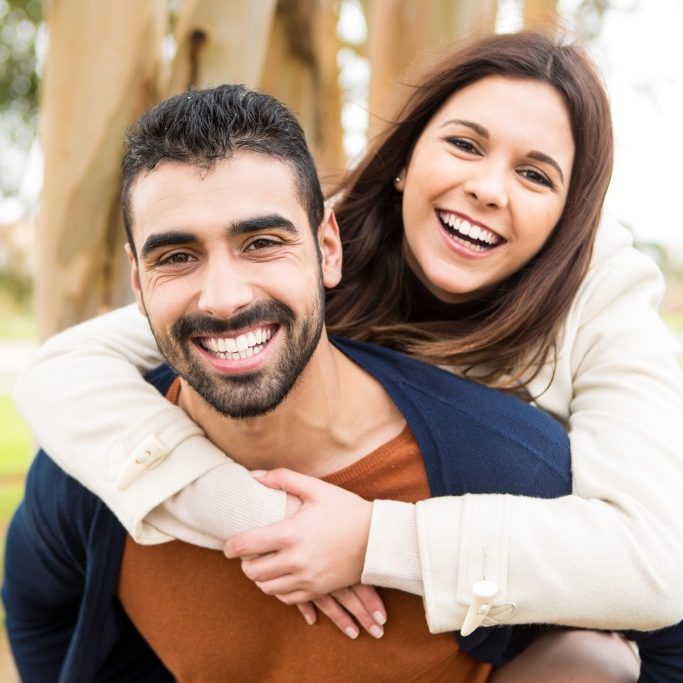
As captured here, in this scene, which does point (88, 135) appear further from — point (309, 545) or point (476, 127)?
point (309, 545)

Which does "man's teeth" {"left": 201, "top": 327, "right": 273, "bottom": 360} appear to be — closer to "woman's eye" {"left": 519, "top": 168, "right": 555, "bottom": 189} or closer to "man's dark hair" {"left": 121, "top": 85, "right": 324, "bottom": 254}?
"man's dark hair" {"left": 121, "top": 85, "right": 324, "bottom": 254}

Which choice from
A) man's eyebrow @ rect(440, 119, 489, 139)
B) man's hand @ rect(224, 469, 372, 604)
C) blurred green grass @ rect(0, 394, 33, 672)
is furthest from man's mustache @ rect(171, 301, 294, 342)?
blurred green grass @ rect(0, 394, 33, 672)

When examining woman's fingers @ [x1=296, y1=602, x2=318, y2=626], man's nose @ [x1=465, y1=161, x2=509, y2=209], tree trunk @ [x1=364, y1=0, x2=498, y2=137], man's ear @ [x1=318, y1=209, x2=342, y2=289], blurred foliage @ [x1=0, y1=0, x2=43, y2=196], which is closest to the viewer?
woman's fingers @ [x1=296, y1=602, x2=318, y2=626]

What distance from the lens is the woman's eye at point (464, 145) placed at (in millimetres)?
2258

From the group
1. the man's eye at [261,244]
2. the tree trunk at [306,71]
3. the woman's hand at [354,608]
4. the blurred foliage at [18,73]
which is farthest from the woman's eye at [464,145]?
the blurred foliage at [18,73]

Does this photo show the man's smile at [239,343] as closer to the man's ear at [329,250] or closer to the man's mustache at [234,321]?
the man's mustache at [234,321]

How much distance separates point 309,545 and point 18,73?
498 centimetres

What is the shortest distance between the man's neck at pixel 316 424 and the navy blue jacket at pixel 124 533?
0.06 m

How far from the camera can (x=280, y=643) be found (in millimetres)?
1970

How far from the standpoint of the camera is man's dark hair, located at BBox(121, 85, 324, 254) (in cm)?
179

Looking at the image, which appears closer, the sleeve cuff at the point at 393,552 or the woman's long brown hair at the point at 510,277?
the sleeve cuff at the point at 393,552

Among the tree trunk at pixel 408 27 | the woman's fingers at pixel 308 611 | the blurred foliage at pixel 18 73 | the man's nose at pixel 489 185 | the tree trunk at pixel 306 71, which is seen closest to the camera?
the woman's fingers at pixel 308 611

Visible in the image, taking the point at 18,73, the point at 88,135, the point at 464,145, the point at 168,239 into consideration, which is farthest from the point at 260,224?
the point at 18,73

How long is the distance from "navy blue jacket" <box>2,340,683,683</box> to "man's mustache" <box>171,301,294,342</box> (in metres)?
0.32
